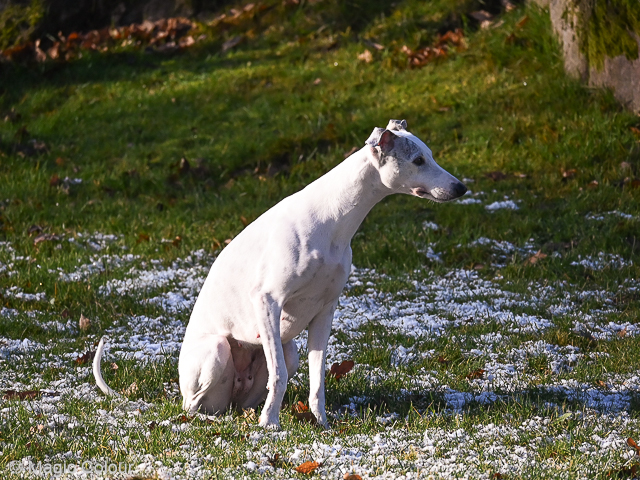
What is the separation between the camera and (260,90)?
1314 centimetres

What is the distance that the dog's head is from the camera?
14.4 feet

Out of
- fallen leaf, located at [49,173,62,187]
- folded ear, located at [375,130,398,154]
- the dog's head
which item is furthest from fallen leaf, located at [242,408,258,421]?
fallen leaf, located at [49,173,62,187]

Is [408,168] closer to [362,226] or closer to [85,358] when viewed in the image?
[85,358]

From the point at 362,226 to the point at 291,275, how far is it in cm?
510

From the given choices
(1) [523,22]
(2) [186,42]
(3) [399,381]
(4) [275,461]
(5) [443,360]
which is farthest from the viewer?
(2) [186,42]

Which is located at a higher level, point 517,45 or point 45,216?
point 517,45

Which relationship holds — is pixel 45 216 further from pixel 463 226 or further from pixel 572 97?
pixel 572 97

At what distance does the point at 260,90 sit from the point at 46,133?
3705 mm

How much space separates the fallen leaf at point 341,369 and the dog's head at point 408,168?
166cm

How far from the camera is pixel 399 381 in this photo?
536 centimetres

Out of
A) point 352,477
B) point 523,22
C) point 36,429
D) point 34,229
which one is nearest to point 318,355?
point 352,477

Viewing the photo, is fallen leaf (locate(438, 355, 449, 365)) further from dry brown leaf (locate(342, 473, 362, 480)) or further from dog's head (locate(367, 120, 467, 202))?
dry brown leaf (locate(342, 473, 362, 480))

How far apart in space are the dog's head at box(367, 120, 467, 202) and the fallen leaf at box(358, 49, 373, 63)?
9.03 m

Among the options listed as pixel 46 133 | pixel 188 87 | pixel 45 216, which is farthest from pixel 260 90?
pixel 45 216
